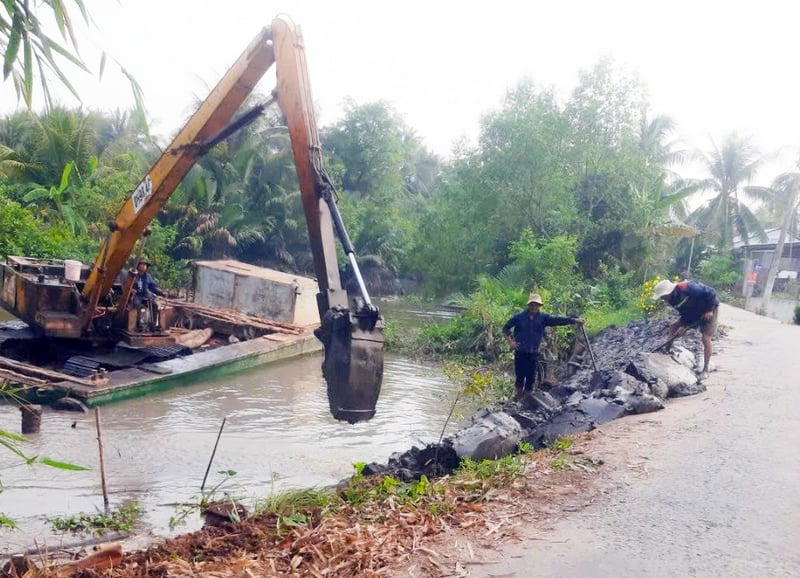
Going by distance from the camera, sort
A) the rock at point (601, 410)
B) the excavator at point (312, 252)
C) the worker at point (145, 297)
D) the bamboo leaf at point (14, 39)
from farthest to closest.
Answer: the worker at point (145, 297)
the rock at point (601, 410)
the excavator at point (312, 252)
the bamboo leaf at point (14, 39)

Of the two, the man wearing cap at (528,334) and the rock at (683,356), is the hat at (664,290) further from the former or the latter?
the man wearing cap at (528,334)

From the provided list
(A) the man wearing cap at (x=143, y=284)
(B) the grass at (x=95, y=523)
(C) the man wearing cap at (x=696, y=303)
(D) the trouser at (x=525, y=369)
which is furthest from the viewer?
(A) the man wearing cap at (x=143, y=284)

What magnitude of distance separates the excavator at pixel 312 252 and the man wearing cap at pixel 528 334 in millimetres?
3291

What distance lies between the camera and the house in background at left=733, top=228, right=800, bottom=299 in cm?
3266

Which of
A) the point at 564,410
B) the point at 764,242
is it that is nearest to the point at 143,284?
the point at 564,410

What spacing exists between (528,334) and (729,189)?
33.7 meters

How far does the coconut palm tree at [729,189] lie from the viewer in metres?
38.6

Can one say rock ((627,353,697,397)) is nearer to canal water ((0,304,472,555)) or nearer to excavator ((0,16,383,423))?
canal water ((0,304,472,555))

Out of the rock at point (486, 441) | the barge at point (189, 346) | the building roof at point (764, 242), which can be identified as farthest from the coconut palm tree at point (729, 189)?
the rock at point (486, 441)

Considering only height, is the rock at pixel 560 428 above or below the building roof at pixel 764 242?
below


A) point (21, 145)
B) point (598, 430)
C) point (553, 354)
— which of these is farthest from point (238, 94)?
point (21, 145)

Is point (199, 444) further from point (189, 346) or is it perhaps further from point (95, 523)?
point (189, 346)

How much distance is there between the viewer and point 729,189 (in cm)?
3894

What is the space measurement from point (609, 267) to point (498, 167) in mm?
4879
